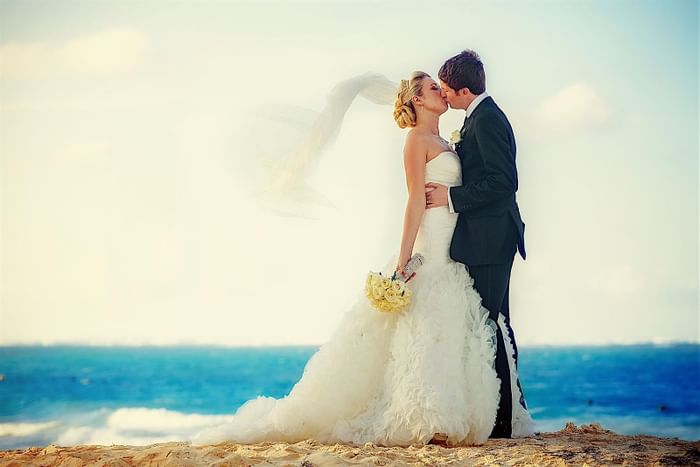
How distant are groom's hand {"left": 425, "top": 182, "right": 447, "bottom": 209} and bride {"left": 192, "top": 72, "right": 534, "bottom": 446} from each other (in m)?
0.04

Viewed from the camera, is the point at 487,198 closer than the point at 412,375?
No

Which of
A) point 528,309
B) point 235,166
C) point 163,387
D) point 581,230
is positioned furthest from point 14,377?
point 235,166

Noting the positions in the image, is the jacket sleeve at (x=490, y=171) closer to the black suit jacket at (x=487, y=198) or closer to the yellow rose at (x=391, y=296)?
the black suit jacket at (x=487, y=198)

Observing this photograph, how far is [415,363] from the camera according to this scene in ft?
16.4

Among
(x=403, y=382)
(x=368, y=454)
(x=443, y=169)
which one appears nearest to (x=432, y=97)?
(x=443, y=169)

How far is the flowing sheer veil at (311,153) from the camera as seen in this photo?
5.99 meters

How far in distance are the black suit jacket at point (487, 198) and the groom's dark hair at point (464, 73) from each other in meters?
0.18

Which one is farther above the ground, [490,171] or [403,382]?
[490,171]

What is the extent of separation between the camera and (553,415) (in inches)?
787

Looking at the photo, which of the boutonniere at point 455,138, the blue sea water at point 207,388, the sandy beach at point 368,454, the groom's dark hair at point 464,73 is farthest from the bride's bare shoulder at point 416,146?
the blue sea water at point 207,388

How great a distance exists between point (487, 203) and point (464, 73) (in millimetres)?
890

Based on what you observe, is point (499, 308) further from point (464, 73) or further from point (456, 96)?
point (464, 73)

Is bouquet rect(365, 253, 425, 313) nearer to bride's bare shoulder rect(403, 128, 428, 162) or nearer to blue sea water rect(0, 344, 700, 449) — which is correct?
bride's bare shoulder rect(403, 128, 428, 162)

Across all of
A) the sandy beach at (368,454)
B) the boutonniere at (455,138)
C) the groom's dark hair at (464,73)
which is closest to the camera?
the sandy beach at (368,454)
